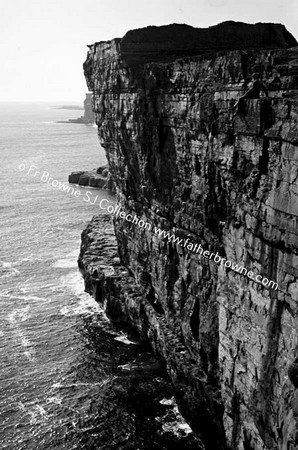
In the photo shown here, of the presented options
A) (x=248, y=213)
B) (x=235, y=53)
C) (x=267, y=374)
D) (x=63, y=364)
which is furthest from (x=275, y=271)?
(x=63, y=364)

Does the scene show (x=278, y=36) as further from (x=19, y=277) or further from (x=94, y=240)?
(x=19, y=277)

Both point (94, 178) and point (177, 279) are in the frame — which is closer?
point (177, 279)

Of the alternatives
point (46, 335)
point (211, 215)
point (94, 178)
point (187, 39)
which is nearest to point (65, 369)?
point (46, 335)

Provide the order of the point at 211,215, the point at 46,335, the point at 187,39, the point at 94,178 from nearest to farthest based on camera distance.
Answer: the point at 211,215 < the point at 187,39 < the point at 46,335 < the point at 94,178

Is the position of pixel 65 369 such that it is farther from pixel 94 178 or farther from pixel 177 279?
pixel 94 178

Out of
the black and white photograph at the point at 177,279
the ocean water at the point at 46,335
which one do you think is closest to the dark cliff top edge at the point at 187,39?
the black and white photograph at the point at 177,279

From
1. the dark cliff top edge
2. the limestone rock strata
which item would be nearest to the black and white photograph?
the dark cliff top edge

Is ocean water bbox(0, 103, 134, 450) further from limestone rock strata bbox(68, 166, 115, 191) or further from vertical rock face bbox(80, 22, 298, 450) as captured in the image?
limestone rock strata bbox(68, 166, 115, 191)
